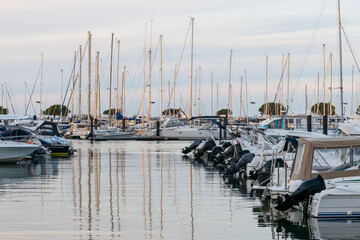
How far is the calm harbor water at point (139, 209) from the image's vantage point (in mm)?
17703

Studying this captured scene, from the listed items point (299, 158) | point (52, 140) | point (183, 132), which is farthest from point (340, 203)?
point (183, 132)

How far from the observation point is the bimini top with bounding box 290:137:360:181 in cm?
2167

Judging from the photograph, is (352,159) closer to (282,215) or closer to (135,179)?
(282,215)

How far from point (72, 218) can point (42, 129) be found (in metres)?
35.2

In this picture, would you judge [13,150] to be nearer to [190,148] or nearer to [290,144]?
[190,148]

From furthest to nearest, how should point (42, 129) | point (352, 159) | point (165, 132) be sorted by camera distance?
1. point (165, 132)
2. point (42, 129)
3. point (352, 159)

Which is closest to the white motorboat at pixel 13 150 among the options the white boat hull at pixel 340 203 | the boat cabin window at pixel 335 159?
the boat cabin window at pixel 335 159

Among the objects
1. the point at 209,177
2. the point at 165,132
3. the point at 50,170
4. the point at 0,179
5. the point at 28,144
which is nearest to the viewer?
the point at 0,179

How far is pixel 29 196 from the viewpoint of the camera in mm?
25219

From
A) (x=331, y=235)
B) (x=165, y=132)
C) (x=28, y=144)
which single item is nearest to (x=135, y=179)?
(x=28, y=144)

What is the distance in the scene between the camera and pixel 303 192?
65.7 ft

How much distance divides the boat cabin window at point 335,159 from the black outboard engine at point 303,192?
5.14 feet

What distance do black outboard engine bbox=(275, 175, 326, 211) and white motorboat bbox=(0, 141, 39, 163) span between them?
2394 centimetres

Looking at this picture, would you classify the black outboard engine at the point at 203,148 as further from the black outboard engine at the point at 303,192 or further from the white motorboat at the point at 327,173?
the black outboard engine at the point at 303,192
